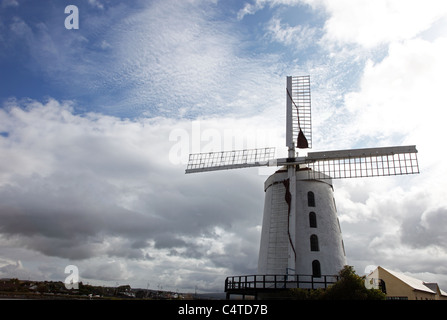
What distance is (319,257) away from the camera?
25.7 m

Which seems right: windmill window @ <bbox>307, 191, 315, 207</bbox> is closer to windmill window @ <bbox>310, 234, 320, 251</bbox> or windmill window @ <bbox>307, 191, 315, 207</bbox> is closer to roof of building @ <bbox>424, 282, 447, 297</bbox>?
windmill window @ <bbox>310, 234, 320, 251</bbox>

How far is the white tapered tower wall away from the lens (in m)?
25.7

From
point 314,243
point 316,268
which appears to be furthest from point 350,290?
point 314,243

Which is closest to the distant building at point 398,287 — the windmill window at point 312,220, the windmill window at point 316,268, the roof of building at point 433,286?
the roof of building at point 433,286

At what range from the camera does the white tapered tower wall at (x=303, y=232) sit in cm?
2569

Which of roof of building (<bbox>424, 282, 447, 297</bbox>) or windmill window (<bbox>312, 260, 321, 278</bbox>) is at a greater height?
windmill window (<bbox>312, 260, 321, 278</bbox>)

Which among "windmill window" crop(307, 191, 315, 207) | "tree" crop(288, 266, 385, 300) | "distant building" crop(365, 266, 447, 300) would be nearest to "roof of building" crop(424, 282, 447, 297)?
"distant building" crop(365, 266, 447, 300)

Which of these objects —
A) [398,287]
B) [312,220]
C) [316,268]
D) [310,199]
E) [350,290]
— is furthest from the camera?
[398,287]

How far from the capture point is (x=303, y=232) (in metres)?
26.6

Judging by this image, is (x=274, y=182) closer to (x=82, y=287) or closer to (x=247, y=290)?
(x=247, y=290)

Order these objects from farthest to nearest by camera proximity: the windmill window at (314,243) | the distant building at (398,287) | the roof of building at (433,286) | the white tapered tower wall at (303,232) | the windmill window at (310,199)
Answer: the roof of building at (433,286)
the distant building at (398,287)
the windmill window at (310,199)
the windmill window at (314,243)
the white tapered tower wall at (303,232)

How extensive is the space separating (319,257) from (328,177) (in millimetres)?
6621

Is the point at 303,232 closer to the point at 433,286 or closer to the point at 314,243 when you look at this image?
the point at 314,243

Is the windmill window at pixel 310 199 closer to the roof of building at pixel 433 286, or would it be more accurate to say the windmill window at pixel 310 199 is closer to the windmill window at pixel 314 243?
the windmill window at pixel 314 243
